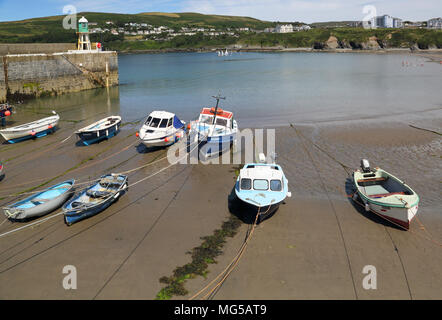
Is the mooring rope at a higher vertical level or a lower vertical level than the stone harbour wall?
lower

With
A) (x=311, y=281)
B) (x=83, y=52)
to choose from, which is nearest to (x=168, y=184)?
(x=311, y=281)

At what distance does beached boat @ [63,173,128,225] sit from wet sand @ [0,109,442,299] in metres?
0.40

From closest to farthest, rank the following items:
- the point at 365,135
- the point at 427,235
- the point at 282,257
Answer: the point at 282,257
the point at 427,235
the point at 365,135

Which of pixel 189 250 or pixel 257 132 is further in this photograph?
pixel 257 132

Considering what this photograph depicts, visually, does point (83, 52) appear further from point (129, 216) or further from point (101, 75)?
point (129, 216)

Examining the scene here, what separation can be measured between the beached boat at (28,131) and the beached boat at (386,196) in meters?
24.1

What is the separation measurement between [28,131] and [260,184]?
67.3 ft

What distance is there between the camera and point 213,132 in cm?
2311

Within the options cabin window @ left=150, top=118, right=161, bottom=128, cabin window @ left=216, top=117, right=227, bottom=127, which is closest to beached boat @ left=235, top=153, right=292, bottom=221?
cabin window @ left=216, top=117, right=227, bottom=127

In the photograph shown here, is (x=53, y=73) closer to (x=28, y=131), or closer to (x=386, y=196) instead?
(x=28, y=131)

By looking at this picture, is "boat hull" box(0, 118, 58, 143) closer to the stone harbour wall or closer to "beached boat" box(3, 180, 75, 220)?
"beached boat" box(3, 180, 75, 220)

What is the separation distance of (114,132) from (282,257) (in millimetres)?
20396

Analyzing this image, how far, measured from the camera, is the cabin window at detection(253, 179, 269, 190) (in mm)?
15507

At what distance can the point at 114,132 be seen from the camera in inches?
1123
